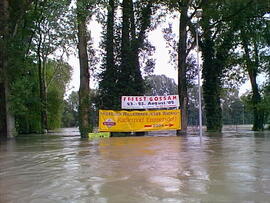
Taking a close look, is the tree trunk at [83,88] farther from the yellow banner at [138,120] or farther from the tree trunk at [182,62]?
the tree trunk at [182,62]

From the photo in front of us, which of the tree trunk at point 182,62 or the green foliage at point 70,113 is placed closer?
the tree trunk at point 182,62

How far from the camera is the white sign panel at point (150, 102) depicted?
82.3 feet

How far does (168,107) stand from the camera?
25469 mm

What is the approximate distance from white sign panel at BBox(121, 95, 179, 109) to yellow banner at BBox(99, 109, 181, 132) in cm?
40

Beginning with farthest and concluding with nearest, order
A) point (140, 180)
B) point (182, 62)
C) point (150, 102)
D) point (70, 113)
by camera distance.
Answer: point (70, 113)
point (182, 62)
point (150, 102)
point (140, 180)

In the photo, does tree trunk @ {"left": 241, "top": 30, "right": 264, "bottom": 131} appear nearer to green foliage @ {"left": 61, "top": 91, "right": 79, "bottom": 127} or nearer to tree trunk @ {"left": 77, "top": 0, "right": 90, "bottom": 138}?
tree trunk @ {"left": 77, "top": 0, "right": 90, "bottom": 138}

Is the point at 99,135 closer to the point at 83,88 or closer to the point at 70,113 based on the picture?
the point at 83,88

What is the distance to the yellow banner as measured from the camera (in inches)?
1008

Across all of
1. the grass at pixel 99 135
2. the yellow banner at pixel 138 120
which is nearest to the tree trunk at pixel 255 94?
the yellow banner at pixel 138 120

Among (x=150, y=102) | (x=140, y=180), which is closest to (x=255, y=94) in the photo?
(x=150, y=102)

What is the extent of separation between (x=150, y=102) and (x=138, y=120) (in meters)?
1.48

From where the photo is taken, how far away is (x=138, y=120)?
1021 inches

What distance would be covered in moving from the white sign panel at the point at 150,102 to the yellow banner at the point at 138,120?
40 cm

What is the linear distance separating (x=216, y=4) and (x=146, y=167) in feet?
71.1
